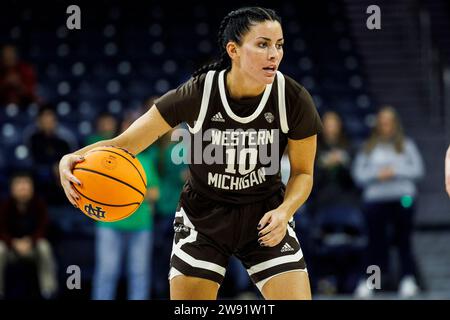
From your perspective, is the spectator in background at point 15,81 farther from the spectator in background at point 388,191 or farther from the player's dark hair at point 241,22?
the player's dark hair at point 241,22

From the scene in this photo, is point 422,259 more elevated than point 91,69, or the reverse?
point 91,69

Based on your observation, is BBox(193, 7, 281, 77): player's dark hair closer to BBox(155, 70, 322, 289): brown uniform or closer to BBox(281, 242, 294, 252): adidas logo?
BBox(155, 70, 322, 289): brown uniform

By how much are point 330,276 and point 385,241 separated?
2.56 ft

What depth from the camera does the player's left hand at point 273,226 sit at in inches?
146

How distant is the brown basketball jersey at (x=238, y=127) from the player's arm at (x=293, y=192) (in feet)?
0.20

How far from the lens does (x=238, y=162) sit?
12.8 ft

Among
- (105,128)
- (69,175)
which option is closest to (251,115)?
(69,175)

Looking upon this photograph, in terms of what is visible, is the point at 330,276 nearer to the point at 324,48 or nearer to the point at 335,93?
the point at 335,93

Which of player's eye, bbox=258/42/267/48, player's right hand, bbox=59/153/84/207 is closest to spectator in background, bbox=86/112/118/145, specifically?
player's right hand, bbox=59/153/84/207

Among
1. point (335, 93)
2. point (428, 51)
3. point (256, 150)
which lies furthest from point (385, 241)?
point (256, 150)

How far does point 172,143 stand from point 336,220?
6.01ft

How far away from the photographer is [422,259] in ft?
28.2

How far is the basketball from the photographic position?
3.82 meters
